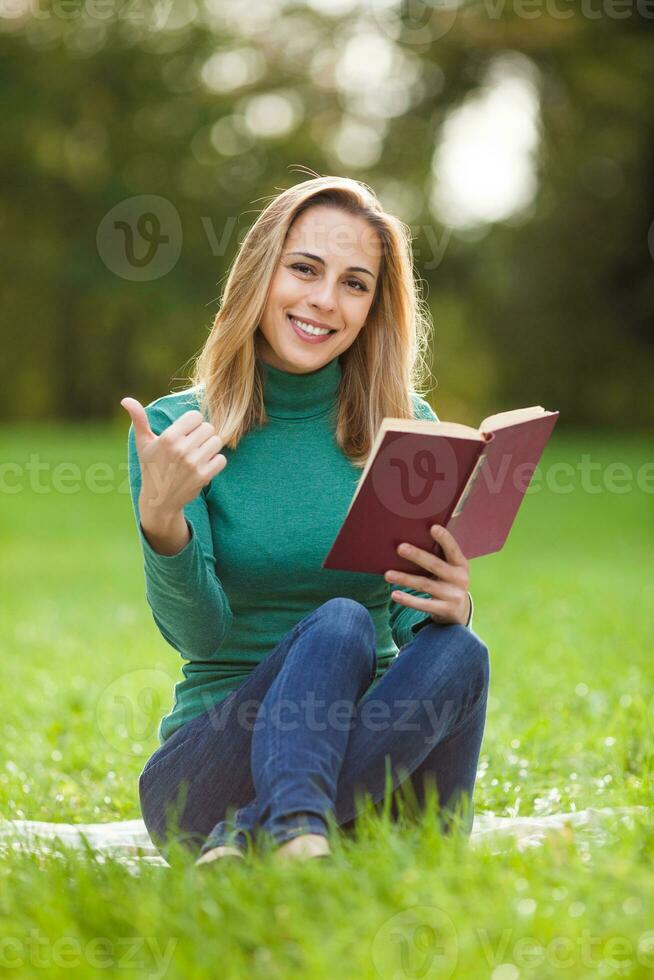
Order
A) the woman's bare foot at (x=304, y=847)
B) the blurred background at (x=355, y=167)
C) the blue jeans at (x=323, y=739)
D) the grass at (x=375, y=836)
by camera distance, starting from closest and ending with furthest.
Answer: the grass at (x=375, y=836)
the woman's bare foot at (x=304, y=847)
the blue jeans at (x=323, y=739)
the blurred background at (x=355, y=167)

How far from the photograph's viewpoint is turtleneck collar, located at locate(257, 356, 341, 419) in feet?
8.96

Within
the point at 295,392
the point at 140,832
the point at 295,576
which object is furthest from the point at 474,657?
the point at 140,832

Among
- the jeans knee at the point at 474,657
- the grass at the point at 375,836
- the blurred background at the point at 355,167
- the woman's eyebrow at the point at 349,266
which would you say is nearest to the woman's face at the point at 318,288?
the woman's eyebrow at the point at 349,266

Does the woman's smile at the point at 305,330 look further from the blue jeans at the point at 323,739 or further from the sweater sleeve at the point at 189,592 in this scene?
the blue jeans at the point at 323,739

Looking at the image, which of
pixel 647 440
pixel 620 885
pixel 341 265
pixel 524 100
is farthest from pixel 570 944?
pixel 524 100

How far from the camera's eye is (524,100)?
18344 millimetres

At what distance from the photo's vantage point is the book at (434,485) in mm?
2105

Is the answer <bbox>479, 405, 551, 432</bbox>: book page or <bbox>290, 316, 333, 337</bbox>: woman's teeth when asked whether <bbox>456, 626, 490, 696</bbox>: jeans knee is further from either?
<bbox>290, 316, 333, 337</bbox>: woman's teeth

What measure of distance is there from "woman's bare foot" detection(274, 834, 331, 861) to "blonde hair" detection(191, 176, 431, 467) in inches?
38.9

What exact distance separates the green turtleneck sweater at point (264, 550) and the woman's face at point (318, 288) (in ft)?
0.27

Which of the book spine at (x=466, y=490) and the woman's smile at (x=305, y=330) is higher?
the woman's smile at (x=305, y=330)

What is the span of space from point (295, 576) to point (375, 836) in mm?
667

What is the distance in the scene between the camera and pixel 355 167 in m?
19.5

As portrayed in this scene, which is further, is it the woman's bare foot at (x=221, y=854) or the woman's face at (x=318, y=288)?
the woman's face at (x=318, y=288)
